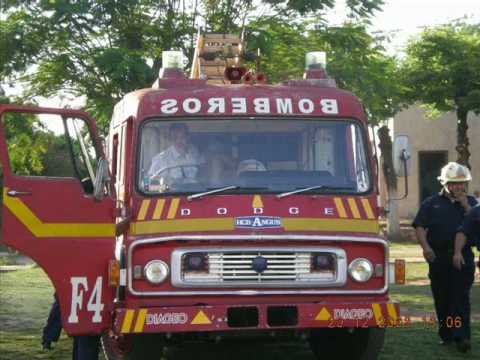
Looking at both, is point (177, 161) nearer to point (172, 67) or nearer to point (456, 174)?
point (172, 67)

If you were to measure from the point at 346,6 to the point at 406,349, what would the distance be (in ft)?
38.4

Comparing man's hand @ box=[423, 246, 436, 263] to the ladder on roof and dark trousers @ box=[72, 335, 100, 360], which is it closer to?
the ladder on roof

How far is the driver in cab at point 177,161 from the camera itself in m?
8.71

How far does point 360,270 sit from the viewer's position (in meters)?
8.48

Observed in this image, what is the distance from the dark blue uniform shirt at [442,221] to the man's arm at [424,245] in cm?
4

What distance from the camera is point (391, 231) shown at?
125 feet

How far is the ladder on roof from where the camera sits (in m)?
12.5

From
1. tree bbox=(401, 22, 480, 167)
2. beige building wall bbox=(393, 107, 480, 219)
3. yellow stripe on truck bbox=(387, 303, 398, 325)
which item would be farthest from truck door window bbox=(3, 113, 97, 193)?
beige building wall bbox=(393, 107, 480, 219)

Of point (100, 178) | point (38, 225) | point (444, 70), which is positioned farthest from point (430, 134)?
point (38, 225)

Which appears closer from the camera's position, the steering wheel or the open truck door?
the open truck door

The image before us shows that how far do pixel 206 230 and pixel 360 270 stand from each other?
4.05ft

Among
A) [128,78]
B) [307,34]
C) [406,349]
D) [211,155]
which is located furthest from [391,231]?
[211,155]

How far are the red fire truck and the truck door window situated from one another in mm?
52

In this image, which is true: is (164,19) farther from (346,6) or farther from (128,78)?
(346,6)
